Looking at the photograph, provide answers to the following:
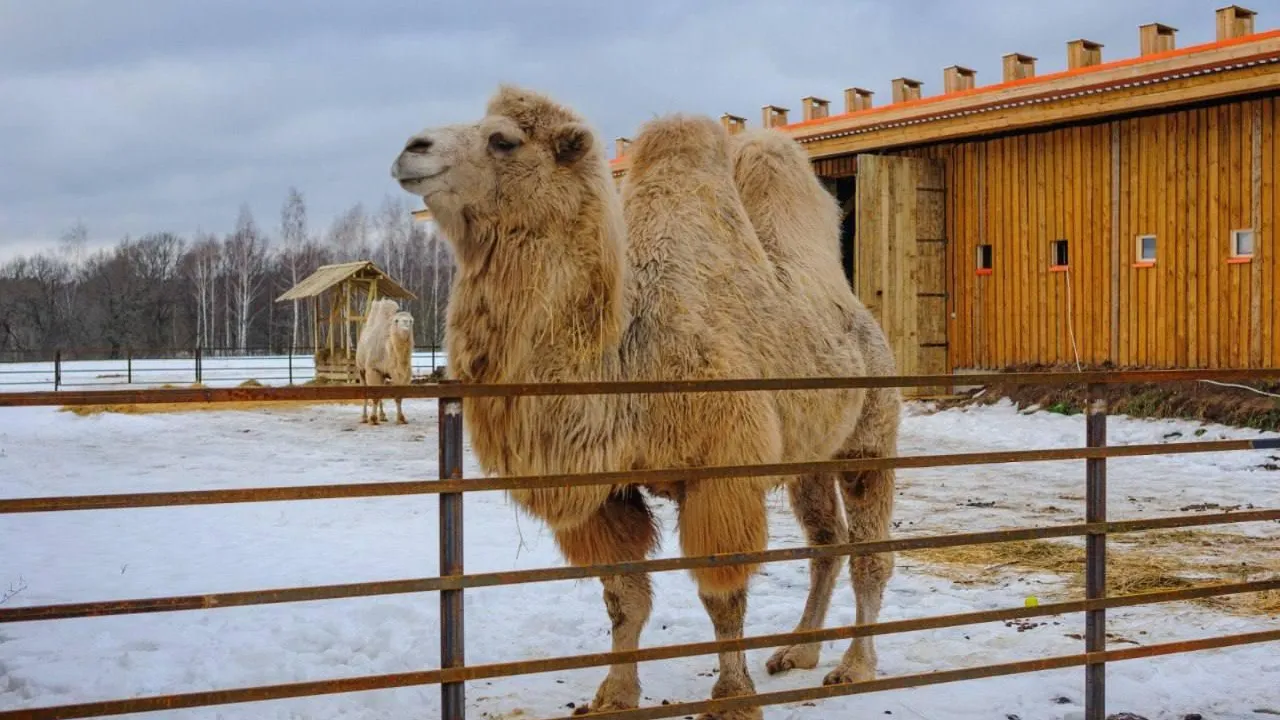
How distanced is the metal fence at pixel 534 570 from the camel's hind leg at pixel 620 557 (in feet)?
3.61

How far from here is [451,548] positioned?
299 centimetres

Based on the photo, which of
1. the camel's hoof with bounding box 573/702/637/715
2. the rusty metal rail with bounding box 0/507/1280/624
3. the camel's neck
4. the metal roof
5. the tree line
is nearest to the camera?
the rusty metal rail with bounding box 0/507/1280/624

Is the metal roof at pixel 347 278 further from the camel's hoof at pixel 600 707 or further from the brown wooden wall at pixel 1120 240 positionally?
the camel's hoof at pixel 600 707

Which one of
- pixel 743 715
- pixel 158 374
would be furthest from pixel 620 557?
pixel 158 374

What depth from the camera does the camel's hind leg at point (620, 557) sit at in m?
4.48

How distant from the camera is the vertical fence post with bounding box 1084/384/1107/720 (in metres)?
3.90

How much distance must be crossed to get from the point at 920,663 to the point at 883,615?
731 millimetres

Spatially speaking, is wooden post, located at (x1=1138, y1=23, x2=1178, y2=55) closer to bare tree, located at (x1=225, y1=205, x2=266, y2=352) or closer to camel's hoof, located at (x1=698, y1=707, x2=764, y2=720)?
camel's hoof, located at (x1=698, y1=707, x2=764, y2=720)

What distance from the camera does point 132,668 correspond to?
204 inches

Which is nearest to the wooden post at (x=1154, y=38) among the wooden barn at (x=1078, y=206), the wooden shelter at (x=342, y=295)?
the wooden barn at (x=1078, y=206)

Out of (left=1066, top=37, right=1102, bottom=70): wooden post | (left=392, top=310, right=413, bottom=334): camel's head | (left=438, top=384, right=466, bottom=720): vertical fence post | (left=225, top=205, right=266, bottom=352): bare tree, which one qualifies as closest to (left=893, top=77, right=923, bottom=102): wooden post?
(left=1066, top=37, right=1102, bottom=70): wooden post

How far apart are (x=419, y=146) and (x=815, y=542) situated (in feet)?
10.2

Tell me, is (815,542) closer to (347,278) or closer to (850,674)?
(850,674)

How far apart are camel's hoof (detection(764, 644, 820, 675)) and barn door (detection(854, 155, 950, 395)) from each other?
1344 cm
